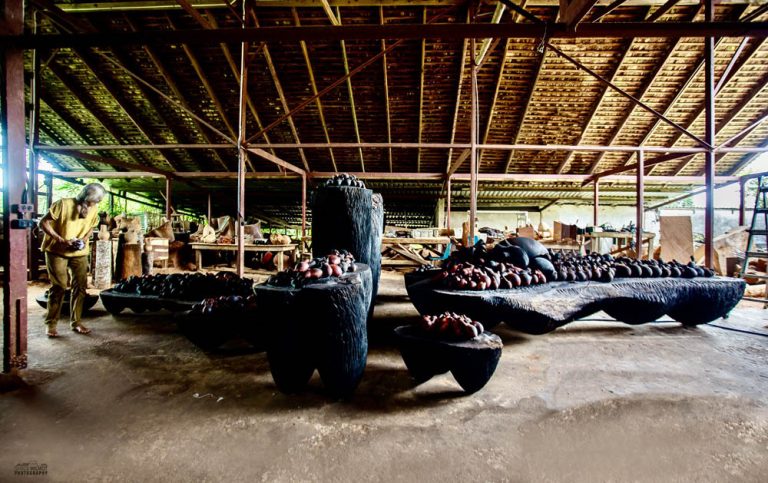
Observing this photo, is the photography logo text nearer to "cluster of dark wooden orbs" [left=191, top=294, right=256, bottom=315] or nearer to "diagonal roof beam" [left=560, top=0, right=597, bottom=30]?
"cluster of dark wooden orbs" [left=191, top=294, right=256, bottom=315]

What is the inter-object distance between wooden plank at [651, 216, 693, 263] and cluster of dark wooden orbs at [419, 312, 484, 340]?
9.15 metres

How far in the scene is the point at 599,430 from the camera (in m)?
2.26

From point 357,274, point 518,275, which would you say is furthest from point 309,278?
point 518,275

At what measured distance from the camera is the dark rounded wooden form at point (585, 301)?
384 centimetres

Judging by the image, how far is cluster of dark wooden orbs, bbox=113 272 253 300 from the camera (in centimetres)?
484

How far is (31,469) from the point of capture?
5.95 ft

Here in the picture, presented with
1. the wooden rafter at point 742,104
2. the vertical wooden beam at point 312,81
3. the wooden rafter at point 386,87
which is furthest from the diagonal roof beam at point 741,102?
the vertical wooden beam at point 312,81

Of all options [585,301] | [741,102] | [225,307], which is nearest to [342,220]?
[225,307]

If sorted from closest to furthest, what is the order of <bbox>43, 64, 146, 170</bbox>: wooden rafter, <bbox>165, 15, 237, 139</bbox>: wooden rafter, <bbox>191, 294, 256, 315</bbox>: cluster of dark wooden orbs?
<bbox>191, 294, 256, 315</bbox>: cluster of dark wooden orbs → <bbox>165, 15, 237, 139</bbox>: wooden rafter → <bbox>43, 64, 146, 170</bbox>: wooden rafter

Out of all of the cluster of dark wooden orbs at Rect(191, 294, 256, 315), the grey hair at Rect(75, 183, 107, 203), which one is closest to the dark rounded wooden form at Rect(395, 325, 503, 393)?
the cluster of dark wooden orbs at Rect(191, 294, 256, 315)

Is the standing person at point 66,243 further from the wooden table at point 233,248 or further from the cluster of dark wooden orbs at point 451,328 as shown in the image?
the wooden table at point 233,248

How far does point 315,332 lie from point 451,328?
116 cm

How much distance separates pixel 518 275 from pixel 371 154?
10033 mm

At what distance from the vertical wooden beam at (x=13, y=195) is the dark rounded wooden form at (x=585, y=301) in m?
4.14
